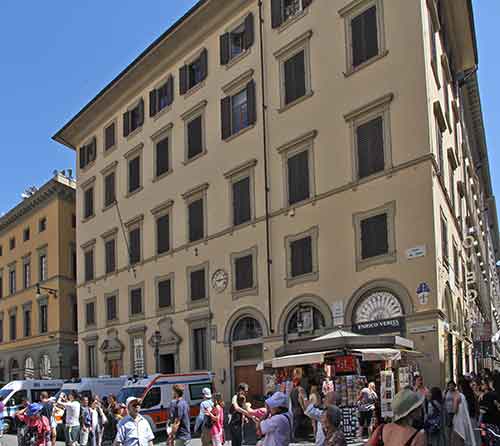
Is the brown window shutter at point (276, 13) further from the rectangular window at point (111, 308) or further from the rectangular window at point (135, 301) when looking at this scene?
the rectangular window at point (111, 308)

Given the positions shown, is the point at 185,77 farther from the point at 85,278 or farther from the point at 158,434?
the point at 158,434

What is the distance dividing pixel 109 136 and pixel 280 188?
16519 mm

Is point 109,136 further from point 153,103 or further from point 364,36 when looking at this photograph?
point 364,36

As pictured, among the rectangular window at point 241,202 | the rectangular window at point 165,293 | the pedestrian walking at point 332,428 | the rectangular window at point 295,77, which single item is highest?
the rectangular window at point 295,77

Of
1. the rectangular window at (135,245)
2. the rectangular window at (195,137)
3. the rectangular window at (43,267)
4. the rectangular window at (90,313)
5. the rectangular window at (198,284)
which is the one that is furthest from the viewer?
the rectangular window at (43,267)

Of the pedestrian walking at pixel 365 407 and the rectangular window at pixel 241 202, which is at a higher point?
the rectangular window at pixel 241 202

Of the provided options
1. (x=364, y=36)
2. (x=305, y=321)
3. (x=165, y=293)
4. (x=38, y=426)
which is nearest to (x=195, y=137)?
(x=165, y=293)

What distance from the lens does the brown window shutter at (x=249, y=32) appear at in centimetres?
3112

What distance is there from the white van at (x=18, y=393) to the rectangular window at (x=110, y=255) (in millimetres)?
8647

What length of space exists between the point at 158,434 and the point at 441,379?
9.38 meters

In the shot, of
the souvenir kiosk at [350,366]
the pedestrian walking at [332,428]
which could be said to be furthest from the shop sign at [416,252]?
the pedestrian walking at [332,428]

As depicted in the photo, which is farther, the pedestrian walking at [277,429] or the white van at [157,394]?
the white van at [157,394]

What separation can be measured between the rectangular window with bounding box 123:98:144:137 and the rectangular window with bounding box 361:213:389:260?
1728 cm

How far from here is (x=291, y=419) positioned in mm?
9852
